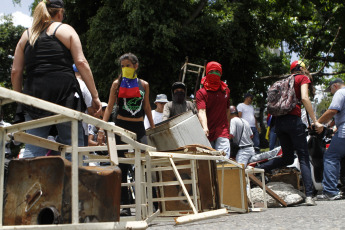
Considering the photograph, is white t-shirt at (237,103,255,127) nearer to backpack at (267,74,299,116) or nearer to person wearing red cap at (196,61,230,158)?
backpack at (267,74,299,116)

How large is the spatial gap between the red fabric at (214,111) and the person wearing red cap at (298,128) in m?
0.77

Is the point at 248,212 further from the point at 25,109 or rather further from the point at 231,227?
the point at 25,109

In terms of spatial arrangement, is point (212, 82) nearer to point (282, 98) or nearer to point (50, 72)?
point (282, 98)

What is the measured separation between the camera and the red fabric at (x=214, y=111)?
24.6 ft

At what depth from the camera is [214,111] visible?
24.8 feet

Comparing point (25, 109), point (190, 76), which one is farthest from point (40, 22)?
point (190, 76)

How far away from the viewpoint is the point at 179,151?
5.17m

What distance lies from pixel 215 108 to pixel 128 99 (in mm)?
1565

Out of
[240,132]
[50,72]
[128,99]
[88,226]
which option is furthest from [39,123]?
[240,132]

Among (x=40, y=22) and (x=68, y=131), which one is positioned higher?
(x=40, y=22)

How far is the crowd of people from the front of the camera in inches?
175

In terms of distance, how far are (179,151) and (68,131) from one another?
121cm

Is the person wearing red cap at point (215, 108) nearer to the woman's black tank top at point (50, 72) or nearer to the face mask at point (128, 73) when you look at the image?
the face mask at point (128, 73)

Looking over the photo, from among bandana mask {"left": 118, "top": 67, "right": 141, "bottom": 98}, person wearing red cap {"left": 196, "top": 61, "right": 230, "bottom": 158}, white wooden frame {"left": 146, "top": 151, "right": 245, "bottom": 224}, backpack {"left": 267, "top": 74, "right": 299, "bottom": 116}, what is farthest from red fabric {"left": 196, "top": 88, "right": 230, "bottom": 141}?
white wooden frame {"left": 146, "top": 151, "right": 245, "bottom": 224}
